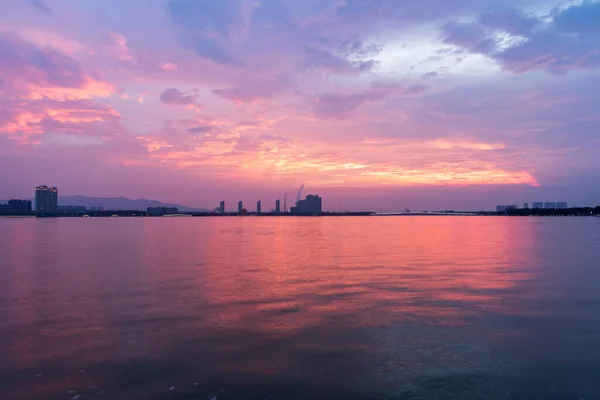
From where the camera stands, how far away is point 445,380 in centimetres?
1286

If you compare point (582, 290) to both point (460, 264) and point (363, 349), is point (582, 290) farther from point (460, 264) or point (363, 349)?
point (363, 349)

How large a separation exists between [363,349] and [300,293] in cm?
1052

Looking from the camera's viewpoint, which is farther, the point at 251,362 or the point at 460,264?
the point at 460,264

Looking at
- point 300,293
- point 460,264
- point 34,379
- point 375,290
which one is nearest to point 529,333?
point 375,290

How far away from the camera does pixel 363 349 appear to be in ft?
51.8

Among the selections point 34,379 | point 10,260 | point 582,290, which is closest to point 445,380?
point 34,379

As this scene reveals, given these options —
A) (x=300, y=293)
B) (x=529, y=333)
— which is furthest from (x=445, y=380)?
(x=300, y=293)

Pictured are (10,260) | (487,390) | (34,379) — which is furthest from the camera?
(10,260)

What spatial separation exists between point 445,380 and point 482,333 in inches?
227

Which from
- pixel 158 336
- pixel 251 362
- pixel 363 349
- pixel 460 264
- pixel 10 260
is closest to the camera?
pixel 251 362

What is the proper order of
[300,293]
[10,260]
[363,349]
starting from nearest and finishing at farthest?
[363,349] → [300,293] → [10,260]

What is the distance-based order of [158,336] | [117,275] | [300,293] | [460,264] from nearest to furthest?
[158,336] < [300,293] < [117,275] < [460,264]

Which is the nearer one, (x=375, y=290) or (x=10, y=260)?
(x=375, y=290)

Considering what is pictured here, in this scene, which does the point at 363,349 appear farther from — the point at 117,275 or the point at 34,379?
the point at 117,275
